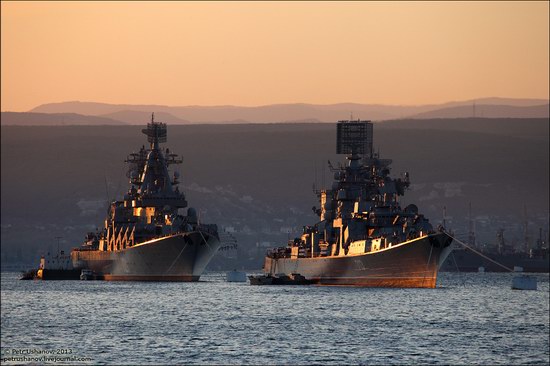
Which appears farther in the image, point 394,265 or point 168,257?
point 168,257

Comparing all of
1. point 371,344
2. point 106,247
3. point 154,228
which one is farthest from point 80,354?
point 106,247

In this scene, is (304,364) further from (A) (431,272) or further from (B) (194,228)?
(B) (194,228)

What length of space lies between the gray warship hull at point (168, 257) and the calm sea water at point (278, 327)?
28.9 m

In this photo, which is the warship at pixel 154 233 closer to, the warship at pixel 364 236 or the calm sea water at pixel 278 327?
Result: the warship at pixel 364 236

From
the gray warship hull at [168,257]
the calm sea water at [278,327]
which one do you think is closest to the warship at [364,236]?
the calm sea water at [278,327]

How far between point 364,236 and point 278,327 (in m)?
63.1

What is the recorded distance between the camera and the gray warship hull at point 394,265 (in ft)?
477

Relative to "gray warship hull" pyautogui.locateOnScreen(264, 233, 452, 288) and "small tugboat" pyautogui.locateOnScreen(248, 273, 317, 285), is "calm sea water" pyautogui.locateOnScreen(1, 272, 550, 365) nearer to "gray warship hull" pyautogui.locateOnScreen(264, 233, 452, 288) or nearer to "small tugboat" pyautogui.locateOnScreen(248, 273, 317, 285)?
"gray warship hull" pyautogui.locateOnScreen(264, 233, 452, 288)

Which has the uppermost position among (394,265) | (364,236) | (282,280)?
(364,236)

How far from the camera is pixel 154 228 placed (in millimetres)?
186375

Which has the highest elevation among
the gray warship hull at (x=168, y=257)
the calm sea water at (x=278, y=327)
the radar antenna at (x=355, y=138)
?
the radar antenna at (x=355, y=138)

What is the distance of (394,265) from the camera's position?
5915 inches

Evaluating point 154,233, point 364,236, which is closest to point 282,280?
point 364,236

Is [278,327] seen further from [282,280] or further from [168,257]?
[168,257]
